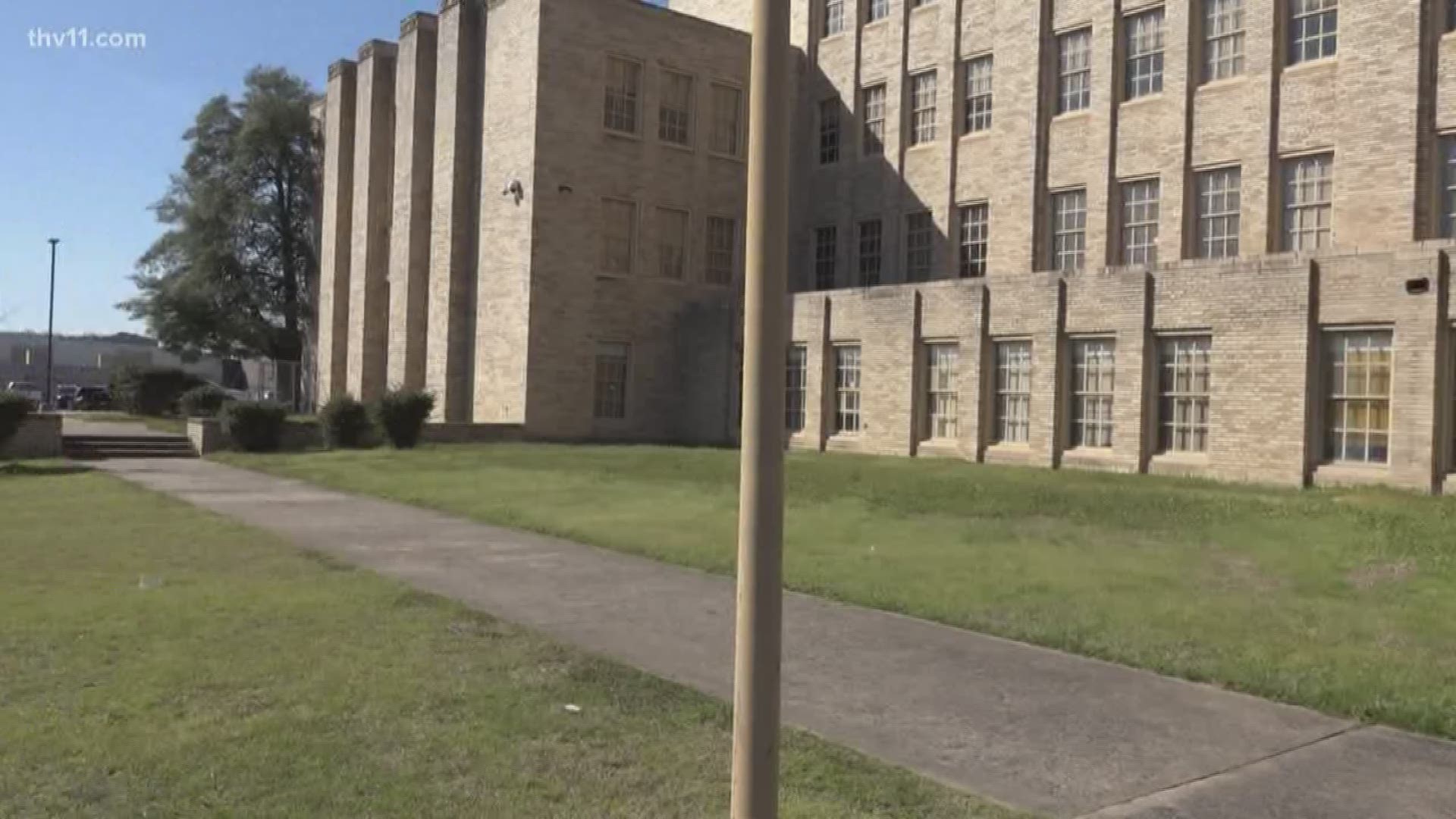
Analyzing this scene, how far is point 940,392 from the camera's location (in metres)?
25.9

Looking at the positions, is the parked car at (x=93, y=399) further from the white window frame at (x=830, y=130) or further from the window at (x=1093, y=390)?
the window at (x=1093, y=390)

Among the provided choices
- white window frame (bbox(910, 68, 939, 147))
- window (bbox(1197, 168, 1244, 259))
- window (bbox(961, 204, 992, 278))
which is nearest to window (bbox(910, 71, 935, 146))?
white window frame (bbox(910, 68, 939, 147))

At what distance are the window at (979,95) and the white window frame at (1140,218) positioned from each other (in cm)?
458

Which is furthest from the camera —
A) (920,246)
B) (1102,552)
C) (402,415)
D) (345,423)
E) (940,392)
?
(920,246)

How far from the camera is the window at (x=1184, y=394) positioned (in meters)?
20.7

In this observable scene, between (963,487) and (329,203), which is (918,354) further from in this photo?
(329,203)

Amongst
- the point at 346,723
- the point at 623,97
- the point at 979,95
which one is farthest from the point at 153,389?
the point at 346,723

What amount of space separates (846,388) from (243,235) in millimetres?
33842

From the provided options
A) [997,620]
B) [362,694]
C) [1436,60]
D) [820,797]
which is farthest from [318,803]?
[1436,60]

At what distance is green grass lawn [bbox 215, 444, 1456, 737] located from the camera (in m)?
7.63

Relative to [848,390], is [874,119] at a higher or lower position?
higher

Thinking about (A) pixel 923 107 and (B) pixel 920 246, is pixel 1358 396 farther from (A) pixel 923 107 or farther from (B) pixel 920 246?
(A) pixel 923 107

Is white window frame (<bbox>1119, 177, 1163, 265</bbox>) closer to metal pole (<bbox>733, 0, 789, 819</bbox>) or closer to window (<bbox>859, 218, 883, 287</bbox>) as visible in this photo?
window (<bbox>859, 218, 883, 287</bbox>)

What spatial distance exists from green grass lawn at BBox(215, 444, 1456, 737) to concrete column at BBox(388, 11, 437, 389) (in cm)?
1657
